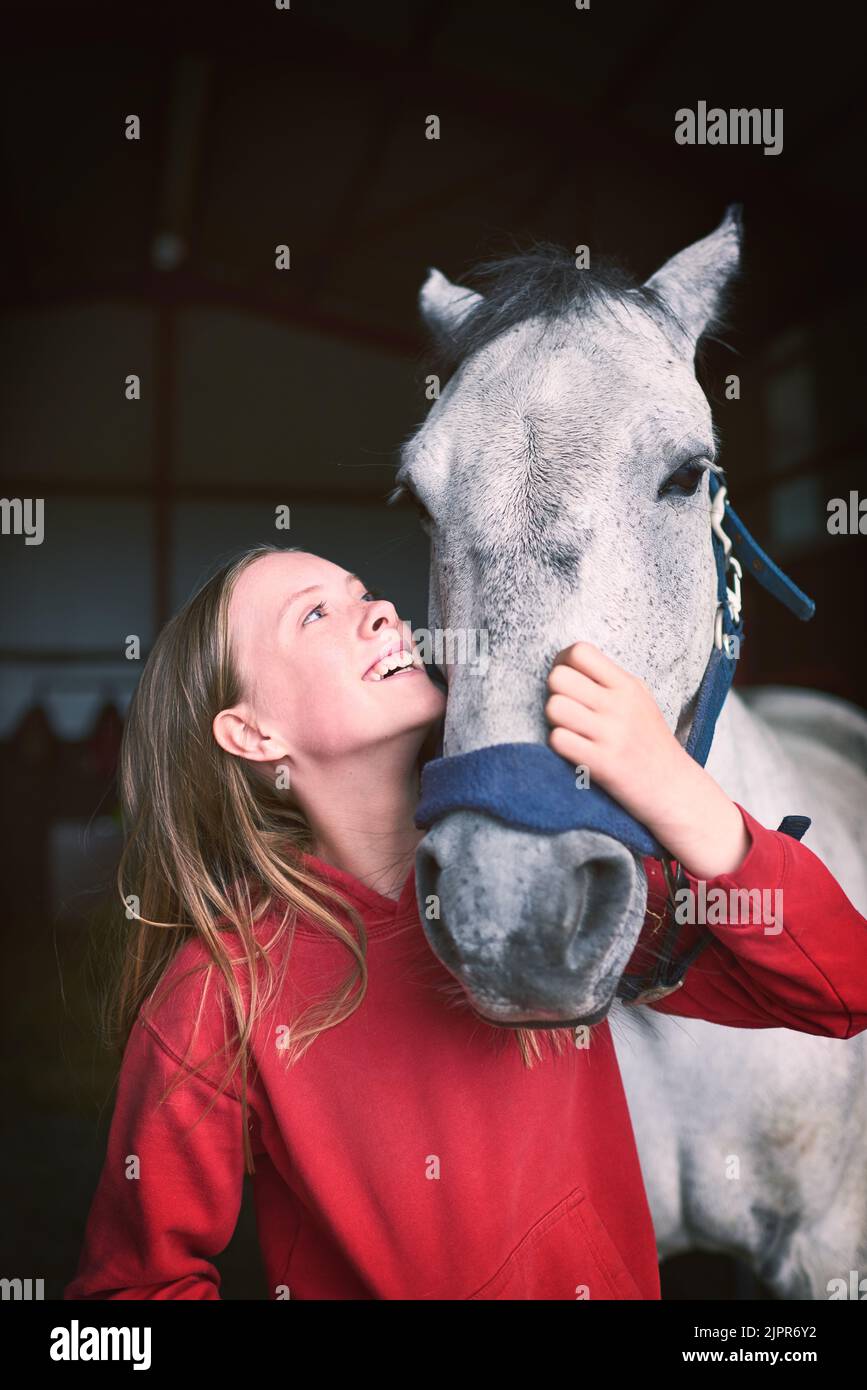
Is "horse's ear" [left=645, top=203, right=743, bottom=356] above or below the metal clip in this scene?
above

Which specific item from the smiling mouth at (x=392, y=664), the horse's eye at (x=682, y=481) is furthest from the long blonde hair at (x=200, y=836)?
the horse's eye at (x=682, y=481)

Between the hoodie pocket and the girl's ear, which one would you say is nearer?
the hoodie pocket

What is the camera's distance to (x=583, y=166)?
2.95m

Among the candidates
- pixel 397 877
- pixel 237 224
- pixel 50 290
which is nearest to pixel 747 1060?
pixel 397 877

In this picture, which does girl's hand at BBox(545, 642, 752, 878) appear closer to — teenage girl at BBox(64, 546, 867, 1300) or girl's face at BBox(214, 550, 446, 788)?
teenage girl at BBox(64, 546, 867, 1300)

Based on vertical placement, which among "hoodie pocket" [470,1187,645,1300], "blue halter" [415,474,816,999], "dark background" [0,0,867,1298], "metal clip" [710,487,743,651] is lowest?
"hoodie pocket" [470,1187,645,1300]

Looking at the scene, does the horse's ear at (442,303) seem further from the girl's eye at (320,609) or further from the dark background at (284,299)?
the girl's eye at (320,609)

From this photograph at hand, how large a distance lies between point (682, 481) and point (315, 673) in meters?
0.42

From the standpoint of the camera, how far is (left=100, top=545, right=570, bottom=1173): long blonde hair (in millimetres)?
954

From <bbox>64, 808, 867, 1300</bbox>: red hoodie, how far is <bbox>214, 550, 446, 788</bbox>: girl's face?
0.17 m

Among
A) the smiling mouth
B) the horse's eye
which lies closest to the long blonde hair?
the smiling mouth

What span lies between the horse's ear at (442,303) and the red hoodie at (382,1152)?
2.60ft

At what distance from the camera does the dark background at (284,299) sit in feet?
7.91

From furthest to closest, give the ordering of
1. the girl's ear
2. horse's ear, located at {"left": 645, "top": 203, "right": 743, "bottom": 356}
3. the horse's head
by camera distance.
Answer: horse's ear, located at {"left": 645, "top": 203, "right": 743, "bottom": 356}, the girl's ear, the horse's head
